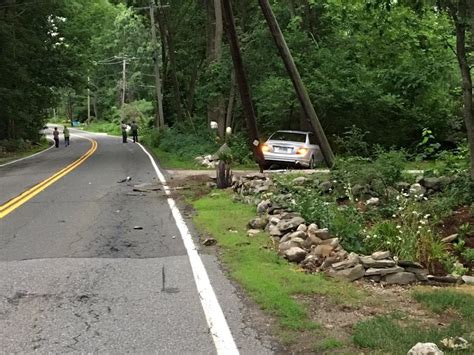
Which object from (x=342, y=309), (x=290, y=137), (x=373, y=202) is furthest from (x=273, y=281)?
(x=290, y=137)

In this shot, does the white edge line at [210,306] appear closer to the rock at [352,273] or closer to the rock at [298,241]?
the rock at [298,241]

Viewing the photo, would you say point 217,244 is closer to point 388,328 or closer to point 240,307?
point 240,307

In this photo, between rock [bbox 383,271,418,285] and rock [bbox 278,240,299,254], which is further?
rock [bbox 278,240,299,254]

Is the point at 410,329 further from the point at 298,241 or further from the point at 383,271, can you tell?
the point at 298,241

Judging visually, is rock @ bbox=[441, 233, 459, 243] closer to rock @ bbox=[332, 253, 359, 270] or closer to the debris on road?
rock @ bbox=[332, 253, 359, 270]

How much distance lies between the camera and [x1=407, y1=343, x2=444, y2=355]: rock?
4.21 metres

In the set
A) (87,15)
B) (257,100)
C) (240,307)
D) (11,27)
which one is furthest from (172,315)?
(87,15)

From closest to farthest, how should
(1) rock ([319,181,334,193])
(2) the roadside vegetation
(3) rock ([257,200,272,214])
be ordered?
(2) the roadside vegetation, (3) rock ([257,200,272,214]), (1) rock ([319,181,334,193])

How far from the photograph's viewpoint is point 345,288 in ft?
20.8

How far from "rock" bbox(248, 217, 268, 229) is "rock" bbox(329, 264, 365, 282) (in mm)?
2893

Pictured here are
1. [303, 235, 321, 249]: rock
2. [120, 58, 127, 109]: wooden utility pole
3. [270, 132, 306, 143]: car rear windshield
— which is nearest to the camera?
[303, 235, 321, 249]: rock

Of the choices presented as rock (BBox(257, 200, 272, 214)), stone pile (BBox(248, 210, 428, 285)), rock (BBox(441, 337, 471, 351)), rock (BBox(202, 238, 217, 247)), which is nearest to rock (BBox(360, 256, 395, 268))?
stone pile (BBox(248, 210, 428, 285))

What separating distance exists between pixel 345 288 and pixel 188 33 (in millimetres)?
35772

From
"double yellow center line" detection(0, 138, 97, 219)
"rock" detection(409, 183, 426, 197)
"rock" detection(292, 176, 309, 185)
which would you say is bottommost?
"double yellow center line" detection(0, 138, 97, 219)
